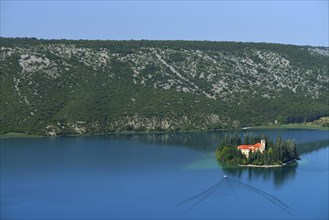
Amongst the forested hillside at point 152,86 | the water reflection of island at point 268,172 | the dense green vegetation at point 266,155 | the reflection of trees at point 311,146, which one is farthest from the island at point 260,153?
the forested hillside at point 152,86

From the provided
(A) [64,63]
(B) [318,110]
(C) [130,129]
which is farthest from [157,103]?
(B) [318,110]

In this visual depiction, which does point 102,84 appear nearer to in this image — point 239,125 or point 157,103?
point 157,103

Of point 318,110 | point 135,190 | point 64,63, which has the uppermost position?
point 64,63

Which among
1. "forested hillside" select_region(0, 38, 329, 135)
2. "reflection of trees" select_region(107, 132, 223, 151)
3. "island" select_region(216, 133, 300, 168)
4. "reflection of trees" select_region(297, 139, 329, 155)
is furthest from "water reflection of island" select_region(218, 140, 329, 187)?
Answer: "forested hillside" select_region(0, 38, 329, 135)

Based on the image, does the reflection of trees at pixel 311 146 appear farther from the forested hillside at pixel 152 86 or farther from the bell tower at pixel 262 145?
the forested hillside at pixel 152 86

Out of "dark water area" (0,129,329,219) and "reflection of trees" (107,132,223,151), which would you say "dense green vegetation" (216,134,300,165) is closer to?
"dark water area" (0,129,329,219)

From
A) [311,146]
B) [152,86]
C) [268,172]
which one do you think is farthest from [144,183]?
[152,86]
